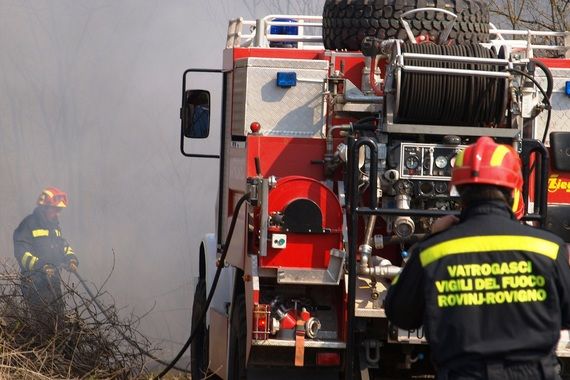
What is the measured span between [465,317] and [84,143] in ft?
42.3

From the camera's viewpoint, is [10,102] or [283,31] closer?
[283,31]

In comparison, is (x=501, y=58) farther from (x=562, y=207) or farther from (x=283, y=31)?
(x=283, y=31)

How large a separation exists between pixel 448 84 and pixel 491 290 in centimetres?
286

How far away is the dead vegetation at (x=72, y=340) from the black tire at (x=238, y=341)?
167 centimetres

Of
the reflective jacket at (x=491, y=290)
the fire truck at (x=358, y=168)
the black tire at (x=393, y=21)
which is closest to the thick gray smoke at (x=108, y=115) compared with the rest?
the black tire at (x=393, y=21)

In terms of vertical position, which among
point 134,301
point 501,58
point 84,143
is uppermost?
point 501,58

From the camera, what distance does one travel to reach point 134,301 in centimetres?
1465

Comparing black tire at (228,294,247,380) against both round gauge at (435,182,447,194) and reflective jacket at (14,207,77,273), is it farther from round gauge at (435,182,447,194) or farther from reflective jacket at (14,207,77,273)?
reflective jacket at (14,207,77,273)

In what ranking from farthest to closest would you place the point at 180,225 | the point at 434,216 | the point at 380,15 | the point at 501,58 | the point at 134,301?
the point at 180,225
the point at 134,301
the point at 380,15
the point at 501,58
the point at 434,216

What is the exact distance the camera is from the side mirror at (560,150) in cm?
752

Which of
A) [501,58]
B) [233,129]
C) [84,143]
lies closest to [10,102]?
[84,143]

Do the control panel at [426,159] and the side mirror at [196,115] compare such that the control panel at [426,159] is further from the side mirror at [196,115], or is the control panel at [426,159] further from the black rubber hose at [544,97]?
the side mirror at [196,115]

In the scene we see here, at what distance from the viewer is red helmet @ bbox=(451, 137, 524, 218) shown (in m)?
4.49

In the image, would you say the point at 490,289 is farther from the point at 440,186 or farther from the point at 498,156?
the point at 440,186
